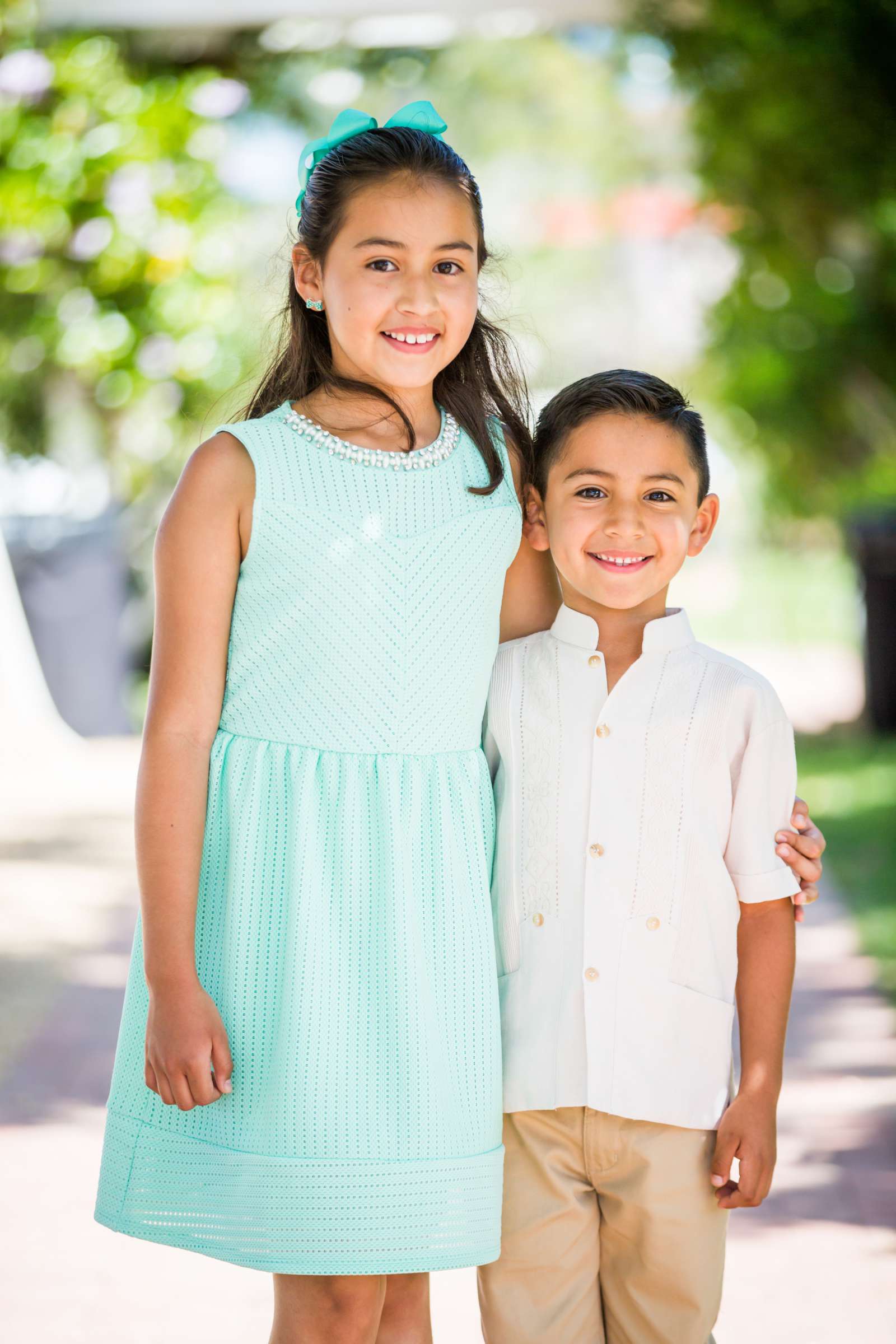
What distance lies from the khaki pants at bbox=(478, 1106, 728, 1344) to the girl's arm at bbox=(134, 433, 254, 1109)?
1.61 ft

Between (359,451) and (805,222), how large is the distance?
9.26m

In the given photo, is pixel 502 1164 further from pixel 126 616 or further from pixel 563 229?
pixel 563 229

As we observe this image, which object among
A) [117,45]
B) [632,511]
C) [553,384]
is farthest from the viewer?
[117,45]

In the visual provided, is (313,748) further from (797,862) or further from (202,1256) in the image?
(202,1256)

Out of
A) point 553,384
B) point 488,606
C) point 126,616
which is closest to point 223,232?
point 126,616

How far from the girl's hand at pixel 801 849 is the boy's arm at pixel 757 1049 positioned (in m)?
0.04

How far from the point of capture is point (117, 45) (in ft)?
34.7

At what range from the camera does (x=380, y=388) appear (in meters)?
2.18

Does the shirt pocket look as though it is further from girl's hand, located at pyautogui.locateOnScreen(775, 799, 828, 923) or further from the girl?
the girl

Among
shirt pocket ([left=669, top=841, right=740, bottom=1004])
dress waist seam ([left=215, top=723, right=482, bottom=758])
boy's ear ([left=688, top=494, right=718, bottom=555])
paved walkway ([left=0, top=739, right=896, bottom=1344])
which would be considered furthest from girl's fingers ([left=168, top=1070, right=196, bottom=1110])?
paved walkway ([left=0, top=739, right=896, bottom=1344])

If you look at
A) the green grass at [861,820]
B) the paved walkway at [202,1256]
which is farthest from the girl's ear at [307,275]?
the green grass at [861,820]

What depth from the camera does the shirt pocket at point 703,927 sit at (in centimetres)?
211

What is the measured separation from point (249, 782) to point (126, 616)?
895 cm

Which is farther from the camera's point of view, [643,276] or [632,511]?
[643,276]
